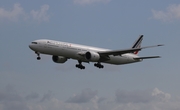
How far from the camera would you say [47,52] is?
89.2 m

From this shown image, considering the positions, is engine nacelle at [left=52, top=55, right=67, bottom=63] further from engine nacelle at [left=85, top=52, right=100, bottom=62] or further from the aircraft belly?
the aircraft belly

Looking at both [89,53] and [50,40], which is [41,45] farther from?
[89,53]

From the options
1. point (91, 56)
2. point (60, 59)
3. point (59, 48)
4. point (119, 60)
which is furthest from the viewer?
point (119, 60)

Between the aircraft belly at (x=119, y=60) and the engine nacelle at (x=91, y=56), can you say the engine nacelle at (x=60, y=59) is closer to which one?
the engine nacelle at (x=91, y=56)

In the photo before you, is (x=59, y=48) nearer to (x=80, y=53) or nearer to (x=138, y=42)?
(x=80, y=53)

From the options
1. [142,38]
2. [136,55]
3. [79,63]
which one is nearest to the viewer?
[79,63]

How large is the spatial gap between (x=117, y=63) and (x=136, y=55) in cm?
669

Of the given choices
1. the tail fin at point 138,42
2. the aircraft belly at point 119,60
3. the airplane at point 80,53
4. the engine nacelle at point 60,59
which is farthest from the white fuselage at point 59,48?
the tail fin at point 138,42

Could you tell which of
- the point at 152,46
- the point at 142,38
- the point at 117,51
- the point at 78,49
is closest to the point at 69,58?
the point at 78,49

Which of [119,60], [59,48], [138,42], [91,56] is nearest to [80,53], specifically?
[91,56]

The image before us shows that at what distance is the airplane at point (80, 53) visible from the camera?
292 feet

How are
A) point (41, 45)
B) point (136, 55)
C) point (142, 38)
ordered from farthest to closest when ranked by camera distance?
point (142, 38) < point (136, 55) < point (41, 45)

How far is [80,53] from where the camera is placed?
91.2 meters

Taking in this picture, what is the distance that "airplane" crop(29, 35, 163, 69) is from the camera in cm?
8894
